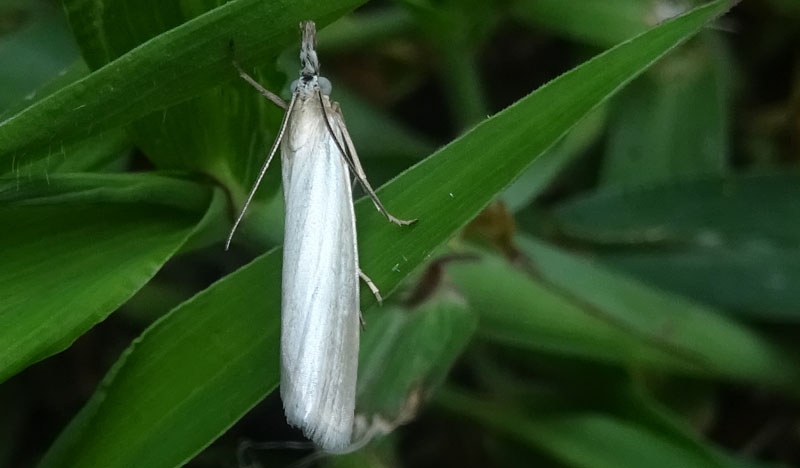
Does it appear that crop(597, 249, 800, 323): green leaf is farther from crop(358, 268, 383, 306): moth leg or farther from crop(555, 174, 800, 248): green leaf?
crop(358, 268, 383, 306): moth leg

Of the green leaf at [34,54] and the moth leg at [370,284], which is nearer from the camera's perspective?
the moth leg at [370,284]

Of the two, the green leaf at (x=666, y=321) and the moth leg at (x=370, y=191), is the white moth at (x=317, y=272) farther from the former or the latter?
the green leaf at (x=666, y=321)

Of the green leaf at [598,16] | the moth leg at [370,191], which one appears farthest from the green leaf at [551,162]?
the moth leg at [370,191]

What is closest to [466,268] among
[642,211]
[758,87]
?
[642,211]

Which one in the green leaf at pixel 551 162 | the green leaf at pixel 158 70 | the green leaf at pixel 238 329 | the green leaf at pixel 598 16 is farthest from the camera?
the green leaf at pixel 598 16

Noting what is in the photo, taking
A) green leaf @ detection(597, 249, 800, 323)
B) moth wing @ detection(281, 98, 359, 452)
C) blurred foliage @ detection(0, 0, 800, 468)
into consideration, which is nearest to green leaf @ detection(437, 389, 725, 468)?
blurred foliage @ detection(0, 0, 800, 468)

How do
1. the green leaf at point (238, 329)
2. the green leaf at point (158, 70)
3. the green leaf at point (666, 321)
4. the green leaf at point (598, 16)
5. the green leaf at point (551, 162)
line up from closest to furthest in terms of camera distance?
the green leaf at point (158, 70) < the green leaf at point (238, 329) < the green leaf at point (666, 321) < the green leaf at point (551, 162) < the green leaf at point (598, 16)
